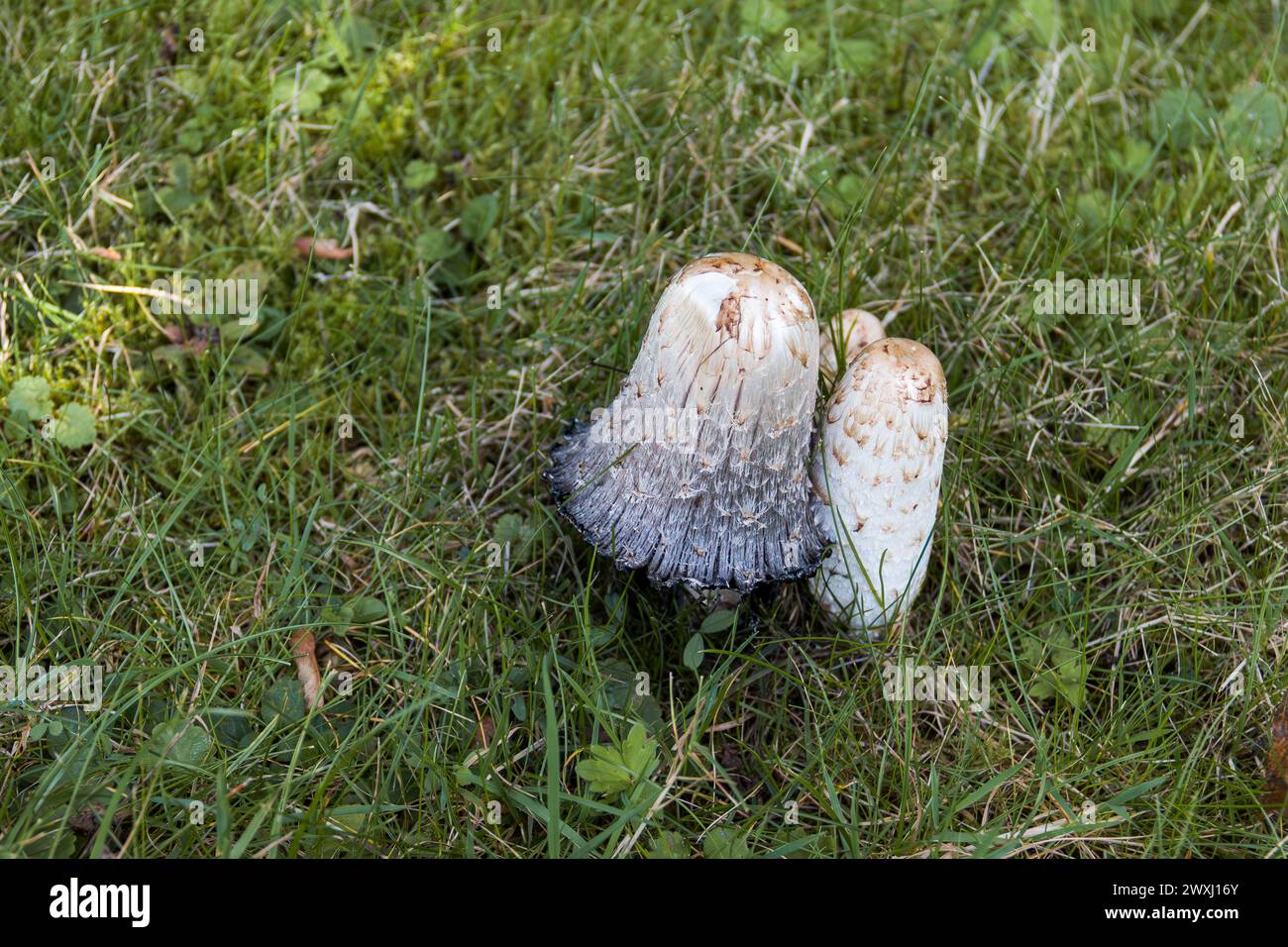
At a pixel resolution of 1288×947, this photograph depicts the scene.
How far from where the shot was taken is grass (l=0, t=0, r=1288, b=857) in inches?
105

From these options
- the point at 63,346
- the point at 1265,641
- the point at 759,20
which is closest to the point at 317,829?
the point at 63,346

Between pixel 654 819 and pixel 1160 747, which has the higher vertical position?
pixel 1160 747

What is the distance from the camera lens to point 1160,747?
2.73 metres

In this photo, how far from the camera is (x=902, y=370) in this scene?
270 cm

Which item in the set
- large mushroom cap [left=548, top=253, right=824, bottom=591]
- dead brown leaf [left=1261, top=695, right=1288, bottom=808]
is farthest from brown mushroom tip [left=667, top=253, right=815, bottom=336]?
dead brown leaf [left=1261, top=695, right=1288, bottom=808]

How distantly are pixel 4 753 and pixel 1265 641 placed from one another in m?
3.29

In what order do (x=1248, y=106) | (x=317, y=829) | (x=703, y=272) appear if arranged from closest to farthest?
(x=317, y=829) < (x=703, y=272) < (x=1248, y=106)

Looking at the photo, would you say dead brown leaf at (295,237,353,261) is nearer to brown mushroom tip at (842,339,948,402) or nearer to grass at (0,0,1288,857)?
grass at (0,0,1288,857)

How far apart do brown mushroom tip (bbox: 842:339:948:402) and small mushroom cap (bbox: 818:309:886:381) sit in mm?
355

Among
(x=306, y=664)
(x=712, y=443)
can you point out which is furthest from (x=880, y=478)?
(x=306, y=664)

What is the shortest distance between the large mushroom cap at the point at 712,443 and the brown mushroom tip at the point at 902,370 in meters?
0.18

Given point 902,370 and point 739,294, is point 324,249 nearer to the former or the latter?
point 739,294

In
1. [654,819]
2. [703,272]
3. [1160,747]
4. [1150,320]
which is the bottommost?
[654,819]
